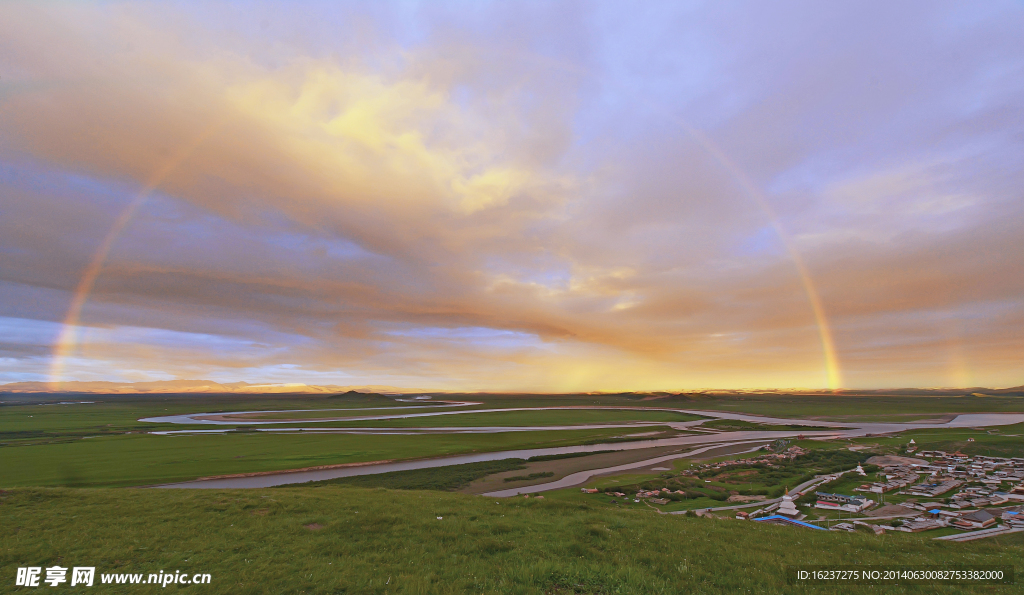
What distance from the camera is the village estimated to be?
22328 mm

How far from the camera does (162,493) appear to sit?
18484 mm

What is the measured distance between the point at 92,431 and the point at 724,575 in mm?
119087

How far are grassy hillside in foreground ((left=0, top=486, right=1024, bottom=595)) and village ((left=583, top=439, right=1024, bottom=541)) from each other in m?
9.15

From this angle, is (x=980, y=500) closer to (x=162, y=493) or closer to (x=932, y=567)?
(x=932, y=567)

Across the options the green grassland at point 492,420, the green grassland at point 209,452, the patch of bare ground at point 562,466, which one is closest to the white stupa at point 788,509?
the patch of bare ground at point 562,466

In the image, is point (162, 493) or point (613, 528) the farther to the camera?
point (162, 493)

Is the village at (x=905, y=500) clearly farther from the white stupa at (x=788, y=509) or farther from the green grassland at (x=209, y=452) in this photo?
the green grassland at (x=209, y=452)

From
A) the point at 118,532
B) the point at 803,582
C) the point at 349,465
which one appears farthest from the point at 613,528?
the point at 349,465

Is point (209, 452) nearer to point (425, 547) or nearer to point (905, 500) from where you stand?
point (425, 547)

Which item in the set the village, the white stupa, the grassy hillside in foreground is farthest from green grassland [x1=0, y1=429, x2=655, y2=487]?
the white stupa

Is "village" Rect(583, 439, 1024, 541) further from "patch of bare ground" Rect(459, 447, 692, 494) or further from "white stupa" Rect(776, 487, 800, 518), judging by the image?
"patch of bare ground" Rect(459, 447, 692, 494)

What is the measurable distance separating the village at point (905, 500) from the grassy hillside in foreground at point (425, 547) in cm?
915

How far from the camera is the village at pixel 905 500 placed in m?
22.3

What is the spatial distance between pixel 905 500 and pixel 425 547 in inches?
1453
